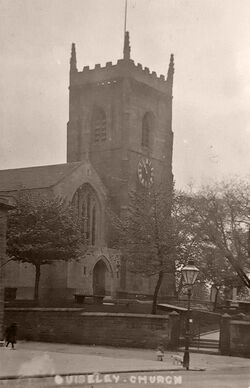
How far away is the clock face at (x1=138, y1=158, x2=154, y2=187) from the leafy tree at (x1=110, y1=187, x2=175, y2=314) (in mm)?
22305

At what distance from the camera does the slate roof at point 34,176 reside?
→ 2301 inches

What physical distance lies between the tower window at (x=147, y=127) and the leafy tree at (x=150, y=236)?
25891 mm

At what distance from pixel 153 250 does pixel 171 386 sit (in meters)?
26.5

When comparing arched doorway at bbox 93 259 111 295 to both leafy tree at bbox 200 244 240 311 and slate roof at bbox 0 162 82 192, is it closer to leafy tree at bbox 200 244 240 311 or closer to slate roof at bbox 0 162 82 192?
slate roof at bbox 0 162 82 192

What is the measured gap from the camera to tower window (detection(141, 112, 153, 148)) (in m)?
72.2

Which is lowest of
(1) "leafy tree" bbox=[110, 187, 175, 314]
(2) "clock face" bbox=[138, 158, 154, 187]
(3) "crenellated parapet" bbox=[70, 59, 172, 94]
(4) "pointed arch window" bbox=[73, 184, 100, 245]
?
(1) "leafy tree" bbox=[110, 187, 175, 314]

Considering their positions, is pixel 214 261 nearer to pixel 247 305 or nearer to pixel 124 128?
pixel 247 305

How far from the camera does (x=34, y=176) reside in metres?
61.0

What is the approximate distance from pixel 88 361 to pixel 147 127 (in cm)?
5099

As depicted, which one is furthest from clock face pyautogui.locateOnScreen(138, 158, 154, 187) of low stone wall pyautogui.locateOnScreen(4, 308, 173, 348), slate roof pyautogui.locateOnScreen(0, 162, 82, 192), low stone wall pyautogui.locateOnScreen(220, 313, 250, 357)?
low stone wall pyautogui.locateOnScreen(220, 313, 250, 357)

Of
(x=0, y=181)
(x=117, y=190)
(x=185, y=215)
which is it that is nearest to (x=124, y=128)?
(x=117, y=190)

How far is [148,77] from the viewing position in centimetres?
7250

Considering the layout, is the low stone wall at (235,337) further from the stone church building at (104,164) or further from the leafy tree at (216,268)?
the stone church building at (104,164)

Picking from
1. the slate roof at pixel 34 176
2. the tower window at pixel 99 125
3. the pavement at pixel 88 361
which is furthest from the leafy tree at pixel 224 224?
the tower window at pixel 99 125
